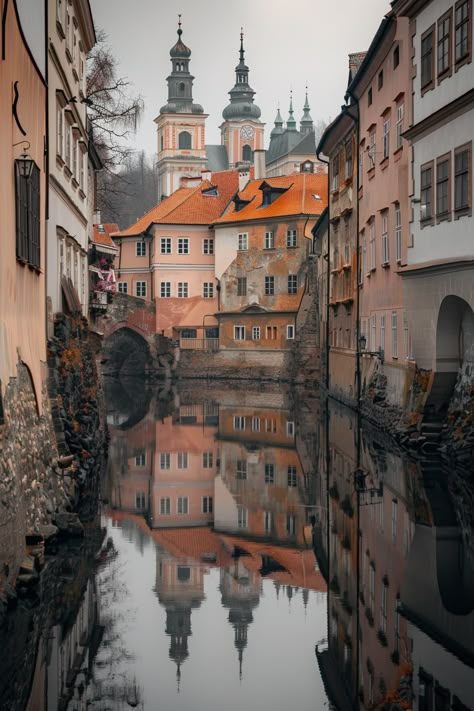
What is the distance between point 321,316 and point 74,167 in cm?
2902

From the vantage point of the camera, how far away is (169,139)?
→ 123m

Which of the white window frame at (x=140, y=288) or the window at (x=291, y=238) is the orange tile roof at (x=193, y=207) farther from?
the window at (x=291, y=238)

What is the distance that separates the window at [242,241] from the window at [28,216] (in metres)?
48.4

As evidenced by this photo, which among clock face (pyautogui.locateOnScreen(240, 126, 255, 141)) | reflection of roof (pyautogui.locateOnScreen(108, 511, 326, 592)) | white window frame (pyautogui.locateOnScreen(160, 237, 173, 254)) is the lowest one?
reflection of roof (pyautogui.locateOnScreen(108, 511, 326, 592))

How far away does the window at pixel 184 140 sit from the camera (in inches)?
4877

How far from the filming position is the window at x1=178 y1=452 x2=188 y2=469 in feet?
79.0

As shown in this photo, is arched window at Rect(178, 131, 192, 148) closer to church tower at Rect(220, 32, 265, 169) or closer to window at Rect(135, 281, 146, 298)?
church tower at Rect(220, 32, 265, 169)

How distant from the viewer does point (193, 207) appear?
6925cm

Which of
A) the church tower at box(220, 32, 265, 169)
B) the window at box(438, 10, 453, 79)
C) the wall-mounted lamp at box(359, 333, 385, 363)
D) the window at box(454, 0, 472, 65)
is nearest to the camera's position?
the window at box(454, 0, 472, 65)

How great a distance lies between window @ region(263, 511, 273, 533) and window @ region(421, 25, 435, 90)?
35.8ft

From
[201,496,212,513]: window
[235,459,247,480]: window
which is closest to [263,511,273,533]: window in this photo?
[201,496,212,513]: window

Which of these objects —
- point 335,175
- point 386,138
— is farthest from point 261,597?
point 335,175

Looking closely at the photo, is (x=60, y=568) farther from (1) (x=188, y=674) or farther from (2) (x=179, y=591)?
(1) (x=188, y=674)

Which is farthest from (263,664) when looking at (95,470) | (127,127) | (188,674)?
(127,127)
